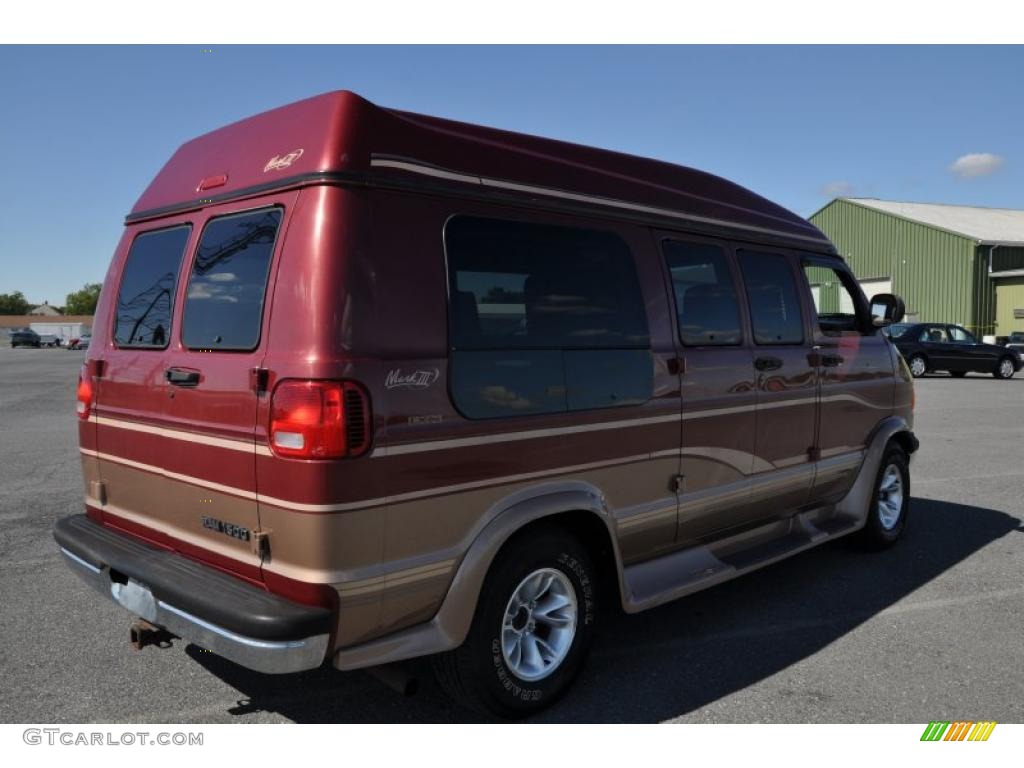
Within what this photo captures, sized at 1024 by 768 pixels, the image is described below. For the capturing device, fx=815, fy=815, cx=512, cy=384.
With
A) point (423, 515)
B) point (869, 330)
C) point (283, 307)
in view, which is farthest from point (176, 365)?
point (869, 330)

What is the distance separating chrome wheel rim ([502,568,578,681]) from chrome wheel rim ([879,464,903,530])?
3.36m

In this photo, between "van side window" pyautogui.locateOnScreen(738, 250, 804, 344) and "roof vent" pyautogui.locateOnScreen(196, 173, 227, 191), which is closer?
"roof vent" pyautogui.locateOnScreen(196, 173, 227, 191)

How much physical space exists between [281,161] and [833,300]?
13.4 ft

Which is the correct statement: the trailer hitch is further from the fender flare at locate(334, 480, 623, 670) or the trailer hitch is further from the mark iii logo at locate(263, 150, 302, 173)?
the mark iii logo at locate(263, 150, 302, 173)

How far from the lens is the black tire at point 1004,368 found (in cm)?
2382

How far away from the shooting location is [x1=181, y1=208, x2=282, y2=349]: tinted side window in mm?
3117

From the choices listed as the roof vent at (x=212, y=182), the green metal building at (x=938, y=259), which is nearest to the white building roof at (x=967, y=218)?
the green metal building at (x=938, y=259)

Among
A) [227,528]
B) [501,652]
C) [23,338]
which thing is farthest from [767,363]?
[23,338]

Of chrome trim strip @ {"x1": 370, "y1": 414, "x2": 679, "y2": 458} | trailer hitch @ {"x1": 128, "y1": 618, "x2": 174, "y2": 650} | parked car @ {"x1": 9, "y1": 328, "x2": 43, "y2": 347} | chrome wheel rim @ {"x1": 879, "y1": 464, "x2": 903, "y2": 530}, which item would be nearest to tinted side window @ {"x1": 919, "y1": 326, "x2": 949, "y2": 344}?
chrome wheel rim @ {"x1": 879, "y1": 464, "x2": 903, "y2": 530}

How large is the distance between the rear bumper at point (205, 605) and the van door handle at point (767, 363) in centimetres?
288

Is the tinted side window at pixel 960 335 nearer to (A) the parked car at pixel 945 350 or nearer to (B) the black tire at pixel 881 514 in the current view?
(A) the parked car at pixel 945 350

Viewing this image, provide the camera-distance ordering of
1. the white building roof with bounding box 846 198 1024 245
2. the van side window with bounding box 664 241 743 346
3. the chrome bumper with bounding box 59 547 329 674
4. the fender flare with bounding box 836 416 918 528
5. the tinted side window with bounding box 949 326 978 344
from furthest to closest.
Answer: the white building roof with bounding box 846 198 1024 245 < the tinted side window with bounding box 949 326 978 344 < the fender flare with bounding box 836 416 918 528 < the van side window with bounding box 664 241 743 346 < the chrome bumper with bounding box 59 547 329 674

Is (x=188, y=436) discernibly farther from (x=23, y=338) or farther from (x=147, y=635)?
(x=23, y=338)
